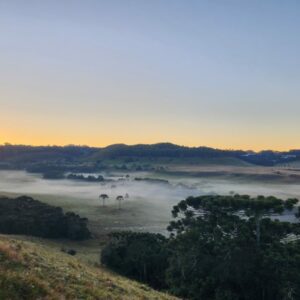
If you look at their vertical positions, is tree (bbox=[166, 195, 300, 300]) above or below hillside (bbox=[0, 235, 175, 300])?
below

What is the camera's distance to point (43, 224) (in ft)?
375

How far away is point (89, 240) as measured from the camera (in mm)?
115875

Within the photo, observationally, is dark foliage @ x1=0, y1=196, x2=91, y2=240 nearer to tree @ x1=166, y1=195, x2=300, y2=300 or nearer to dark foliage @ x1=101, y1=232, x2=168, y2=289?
dark foliage @ x1=101, y1=232, x2=168, y2=289

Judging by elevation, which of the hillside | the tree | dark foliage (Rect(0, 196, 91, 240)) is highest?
the hillside

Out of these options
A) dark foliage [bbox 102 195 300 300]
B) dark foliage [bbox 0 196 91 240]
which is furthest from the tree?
dark foliage [bbox 0 196 91 240]

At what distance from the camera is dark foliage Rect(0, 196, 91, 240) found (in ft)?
371

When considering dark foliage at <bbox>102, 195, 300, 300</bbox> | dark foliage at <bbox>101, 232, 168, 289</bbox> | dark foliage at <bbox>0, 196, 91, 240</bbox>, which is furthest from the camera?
dark foliage at <bbox>0, 196, 91, 240</bbox>

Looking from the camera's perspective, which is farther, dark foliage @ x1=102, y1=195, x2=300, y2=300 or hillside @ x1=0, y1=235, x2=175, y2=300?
dark foliage @ x1=102, y1=195, x2=300, y2=300

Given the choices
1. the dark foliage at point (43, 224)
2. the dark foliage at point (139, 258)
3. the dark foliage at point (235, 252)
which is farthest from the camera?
the dark foliage at point (43, 224)

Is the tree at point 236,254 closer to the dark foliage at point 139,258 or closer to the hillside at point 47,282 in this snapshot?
the dark foliage at point 139,258

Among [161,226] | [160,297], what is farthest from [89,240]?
[160,297]

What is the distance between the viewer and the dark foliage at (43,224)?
113062mm

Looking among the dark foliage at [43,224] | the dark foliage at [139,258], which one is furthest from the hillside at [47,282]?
the dark foliage at [43,224]

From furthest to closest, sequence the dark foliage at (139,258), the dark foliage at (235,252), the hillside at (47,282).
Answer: the dark foliage at (139,258) < the dark foliage at (235,252) < the hillside at (47,282)
